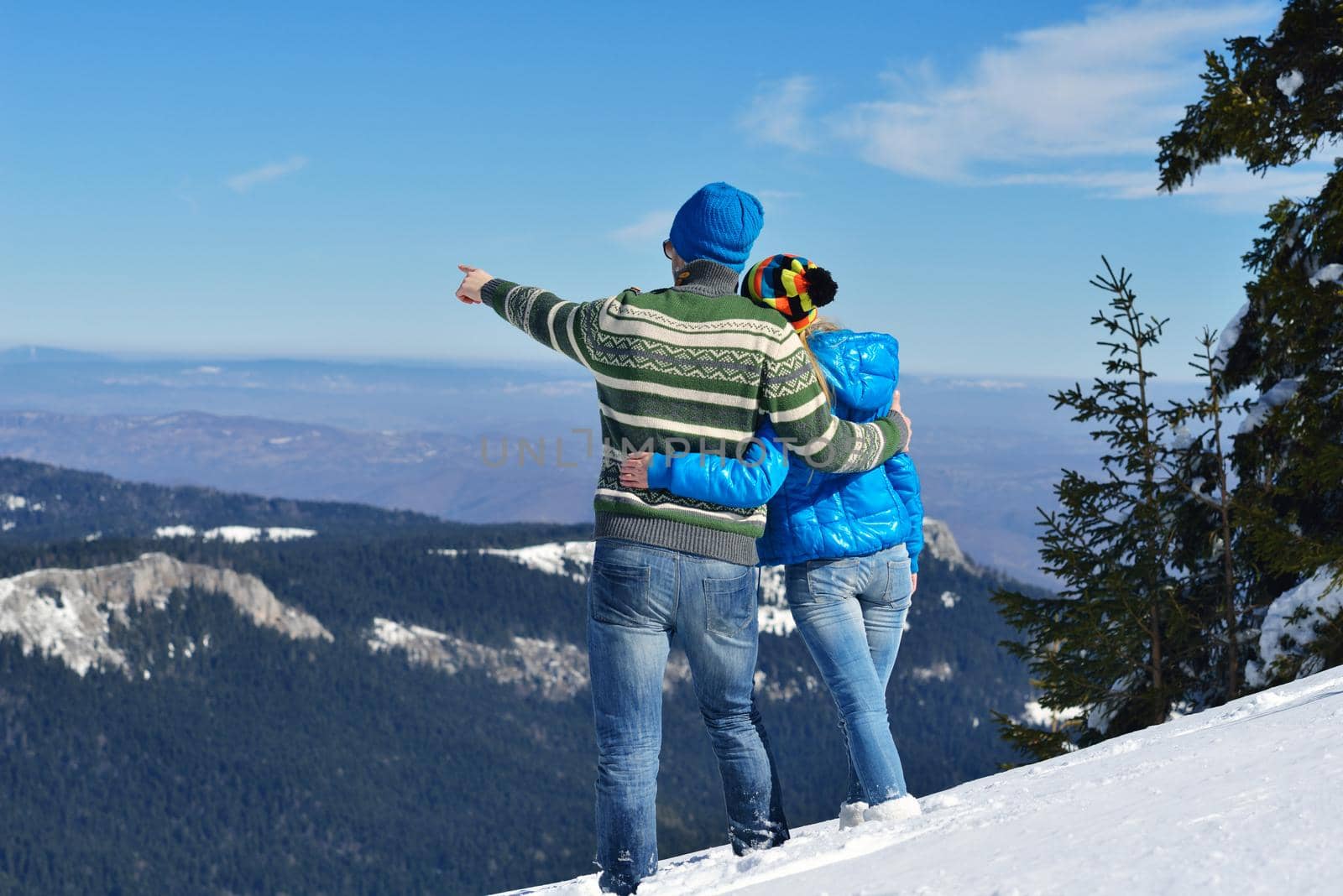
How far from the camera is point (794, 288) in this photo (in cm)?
551

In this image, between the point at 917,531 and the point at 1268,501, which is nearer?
the point at 917,531

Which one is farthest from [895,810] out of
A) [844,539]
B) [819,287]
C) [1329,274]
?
[1329,274]

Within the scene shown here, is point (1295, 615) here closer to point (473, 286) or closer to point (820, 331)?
point (820, 331)

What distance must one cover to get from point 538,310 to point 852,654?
89.8 inches

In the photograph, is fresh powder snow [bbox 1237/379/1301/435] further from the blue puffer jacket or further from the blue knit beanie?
the blue knit beanie

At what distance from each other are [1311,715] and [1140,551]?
9.62 m

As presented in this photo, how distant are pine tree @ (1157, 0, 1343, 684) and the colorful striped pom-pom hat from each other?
757 cm

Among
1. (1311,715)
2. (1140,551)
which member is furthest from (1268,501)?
(1311,715)

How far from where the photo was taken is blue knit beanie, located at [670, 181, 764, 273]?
17.0ft

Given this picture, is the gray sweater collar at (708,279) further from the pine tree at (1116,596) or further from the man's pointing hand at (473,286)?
the pine tree at (1116,596)

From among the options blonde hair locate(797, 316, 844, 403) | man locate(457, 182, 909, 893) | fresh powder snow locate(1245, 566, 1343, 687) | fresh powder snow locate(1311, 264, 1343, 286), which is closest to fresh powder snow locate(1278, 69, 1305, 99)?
fresh powder snow locate(1311, 264, 1343, 286)

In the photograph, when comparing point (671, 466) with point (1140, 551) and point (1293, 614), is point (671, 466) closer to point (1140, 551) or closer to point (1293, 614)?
point (1293, 614)

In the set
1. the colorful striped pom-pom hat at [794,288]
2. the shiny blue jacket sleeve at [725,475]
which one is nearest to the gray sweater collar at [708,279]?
the colorful striped pom-pom hat at [794,288]

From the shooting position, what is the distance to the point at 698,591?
5.03 m
